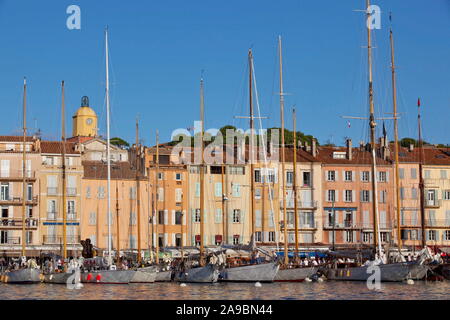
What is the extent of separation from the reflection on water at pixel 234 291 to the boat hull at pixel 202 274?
40.0 inches

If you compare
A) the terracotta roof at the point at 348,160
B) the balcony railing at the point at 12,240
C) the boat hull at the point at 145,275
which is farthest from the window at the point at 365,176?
the boat hull at the point at 145,275

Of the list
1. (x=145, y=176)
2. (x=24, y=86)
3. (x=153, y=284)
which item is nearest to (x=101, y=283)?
(x=153, y=284)

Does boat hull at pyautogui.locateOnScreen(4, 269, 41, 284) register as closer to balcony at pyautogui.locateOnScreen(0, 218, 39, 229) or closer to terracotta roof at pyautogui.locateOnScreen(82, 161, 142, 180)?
balcony at pyautogui.locateOnScreen(0, 218, 39, 229)

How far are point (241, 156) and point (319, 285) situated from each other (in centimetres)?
3698

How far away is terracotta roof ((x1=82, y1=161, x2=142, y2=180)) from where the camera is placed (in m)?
82.3

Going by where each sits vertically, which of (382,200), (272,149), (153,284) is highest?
(272,149)

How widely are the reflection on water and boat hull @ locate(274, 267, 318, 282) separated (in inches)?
75.3

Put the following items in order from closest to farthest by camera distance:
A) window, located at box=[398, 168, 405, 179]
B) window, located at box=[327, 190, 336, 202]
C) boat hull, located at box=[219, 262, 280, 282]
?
boat hull, located at box=[219, 262, 280, 282] → window, located at box=[327, 190, 336, 202] → window, located at box=[398, 168, 405, 179]

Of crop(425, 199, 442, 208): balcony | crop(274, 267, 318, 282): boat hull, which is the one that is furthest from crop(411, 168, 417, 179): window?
crop(274, 267, 318, 282): boat hull
